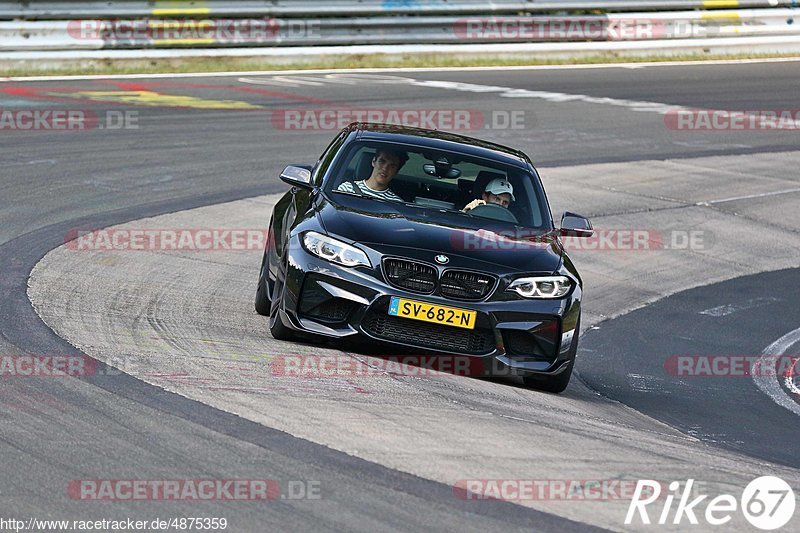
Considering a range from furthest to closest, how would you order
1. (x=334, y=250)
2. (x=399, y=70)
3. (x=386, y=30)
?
(x=386, y=30), (x=399, y=70), (x=334, y=250)

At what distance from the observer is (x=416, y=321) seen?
26.0ft

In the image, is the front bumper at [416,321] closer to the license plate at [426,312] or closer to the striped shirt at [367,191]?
the license plate at [426,312]

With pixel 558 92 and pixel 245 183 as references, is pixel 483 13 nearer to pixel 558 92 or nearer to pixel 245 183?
pixel 558 92

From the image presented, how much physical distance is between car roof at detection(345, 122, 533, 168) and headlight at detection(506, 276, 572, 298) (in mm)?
1627

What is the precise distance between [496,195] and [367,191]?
2.99ft

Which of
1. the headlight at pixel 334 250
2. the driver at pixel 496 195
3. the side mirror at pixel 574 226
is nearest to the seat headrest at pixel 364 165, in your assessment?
the driver at pixel 496 195

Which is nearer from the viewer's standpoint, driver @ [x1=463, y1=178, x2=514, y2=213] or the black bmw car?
the black bmw car

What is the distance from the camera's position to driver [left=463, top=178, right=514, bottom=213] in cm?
924

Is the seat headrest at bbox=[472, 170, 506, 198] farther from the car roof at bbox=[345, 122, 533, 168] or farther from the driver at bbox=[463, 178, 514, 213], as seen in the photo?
the car roof at bbox=[345, 122, 533, 168]

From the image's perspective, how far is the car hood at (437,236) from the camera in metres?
8.13

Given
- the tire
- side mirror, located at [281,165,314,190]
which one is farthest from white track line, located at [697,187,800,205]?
the tire

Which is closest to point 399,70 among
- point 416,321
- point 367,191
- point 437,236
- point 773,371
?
point 773,371

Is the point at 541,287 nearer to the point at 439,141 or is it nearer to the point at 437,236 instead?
the point at 437,236

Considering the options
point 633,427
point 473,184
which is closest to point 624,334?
point 473,184
